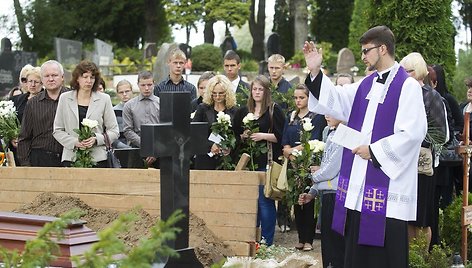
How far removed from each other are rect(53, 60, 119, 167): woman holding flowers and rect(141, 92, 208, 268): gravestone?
298 centimetres

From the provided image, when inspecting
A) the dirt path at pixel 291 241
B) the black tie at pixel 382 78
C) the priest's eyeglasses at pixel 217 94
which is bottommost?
the dirt path at pixel 291 241

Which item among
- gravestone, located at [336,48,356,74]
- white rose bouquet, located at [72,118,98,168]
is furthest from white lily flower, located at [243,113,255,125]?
gravestone, located at [336,48,356,74]

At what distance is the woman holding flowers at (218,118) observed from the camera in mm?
9406

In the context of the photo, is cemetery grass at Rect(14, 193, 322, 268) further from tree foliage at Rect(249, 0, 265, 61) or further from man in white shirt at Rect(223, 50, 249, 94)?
tree foliage at Rect(249, 0, 265, 61)

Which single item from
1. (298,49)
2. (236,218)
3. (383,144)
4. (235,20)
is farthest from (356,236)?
(235,20)

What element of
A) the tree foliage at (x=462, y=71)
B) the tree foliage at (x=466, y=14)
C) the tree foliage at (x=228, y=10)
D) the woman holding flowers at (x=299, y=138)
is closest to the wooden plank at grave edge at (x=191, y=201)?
the woman holding flowers at (x=299, y=138)

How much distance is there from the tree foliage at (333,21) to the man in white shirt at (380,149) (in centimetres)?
4035

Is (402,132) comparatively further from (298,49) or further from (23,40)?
(23,40)

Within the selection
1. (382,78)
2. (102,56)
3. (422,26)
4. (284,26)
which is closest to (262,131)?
(382,78)

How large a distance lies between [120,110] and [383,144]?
212 inches

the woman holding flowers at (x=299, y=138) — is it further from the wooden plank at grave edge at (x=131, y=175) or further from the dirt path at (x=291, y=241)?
the wooden plank at grave edge at (x=131, y=175)

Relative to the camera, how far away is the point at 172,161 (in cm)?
575

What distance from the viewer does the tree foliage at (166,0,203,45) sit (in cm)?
4325

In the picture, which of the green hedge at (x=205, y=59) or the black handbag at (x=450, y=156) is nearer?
the black handbag at (x=450, y=156)
